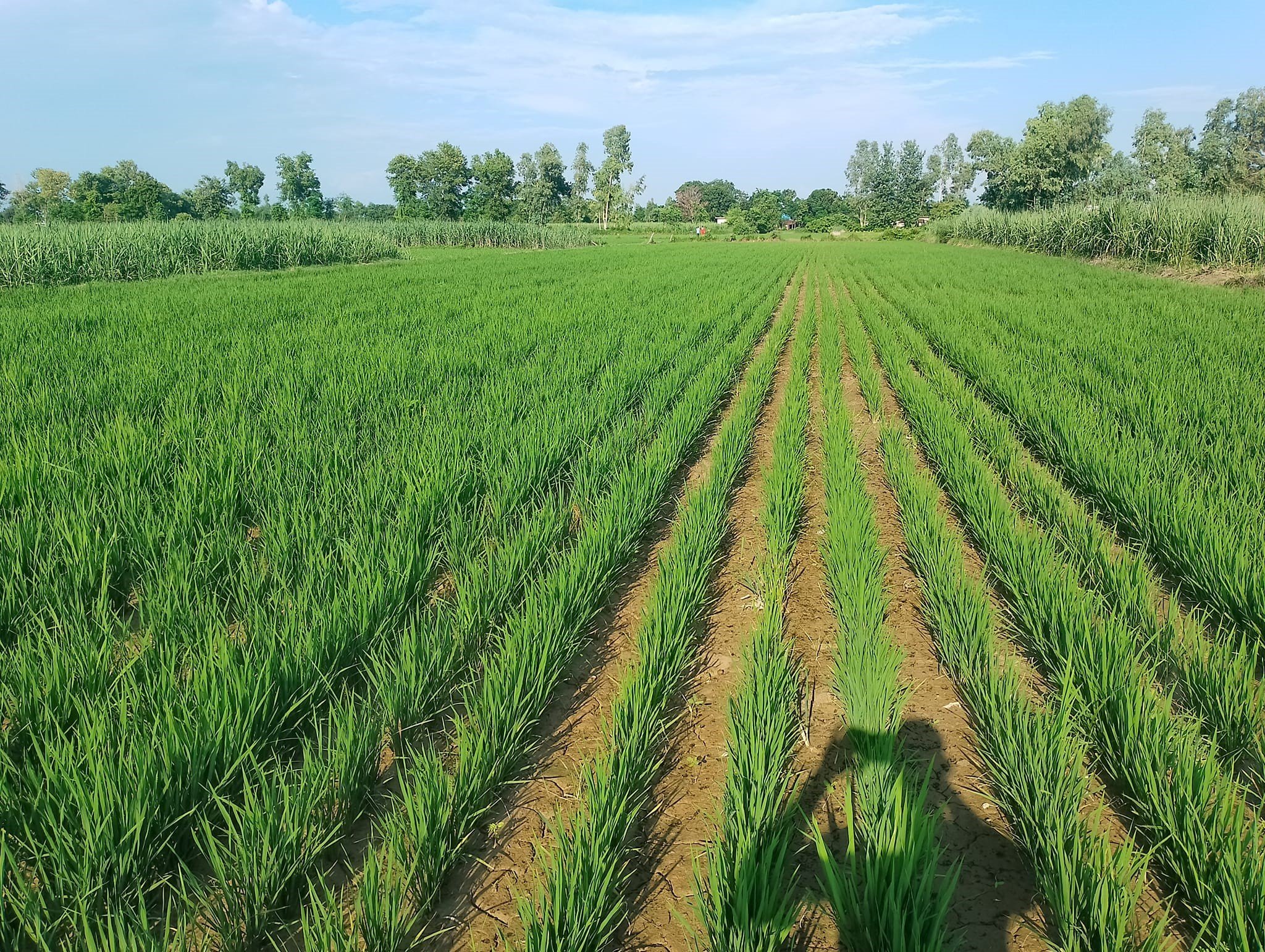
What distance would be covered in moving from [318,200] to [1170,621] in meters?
77.8

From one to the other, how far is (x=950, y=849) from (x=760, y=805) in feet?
1.77

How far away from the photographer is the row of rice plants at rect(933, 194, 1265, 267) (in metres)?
14.3

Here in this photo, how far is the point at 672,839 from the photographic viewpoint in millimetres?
1784

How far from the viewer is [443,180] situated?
186 feet

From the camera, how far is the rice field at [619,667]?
1479 millimetres

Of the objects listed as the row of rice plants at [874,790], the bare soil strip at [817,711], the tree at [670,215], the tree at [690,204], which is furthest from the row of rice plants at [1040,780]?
the tree at [690,204]

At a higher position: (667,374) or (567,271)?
(567,271)

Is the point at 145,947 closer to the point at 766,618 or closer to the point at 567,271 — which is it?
the point at 766,618

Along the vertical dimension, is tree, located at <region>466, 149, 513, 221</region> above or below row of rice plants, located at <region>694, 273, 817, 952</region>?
above

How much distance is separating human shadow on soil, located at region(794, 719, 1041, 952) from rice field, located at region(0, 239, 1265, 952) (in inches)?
0.5

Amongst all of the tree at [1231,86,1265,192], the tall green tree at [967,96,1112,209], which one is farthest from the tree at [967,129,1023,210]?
the tree at [1231,86,1265,192]

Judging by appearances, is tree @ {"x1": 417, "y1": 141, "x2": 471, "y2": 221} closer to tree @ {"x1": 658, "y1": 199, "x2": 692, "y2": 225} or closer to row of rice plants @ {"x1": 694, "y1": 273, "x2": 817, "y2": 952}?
tree @ {"x1": 658, "y1": 199, "x2": 692, "y2": 225}

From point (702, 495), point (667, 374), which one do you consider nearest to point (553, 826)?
point (702, 495)

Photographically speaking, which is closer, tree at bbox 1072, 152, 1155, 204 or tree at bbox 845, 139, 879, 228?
tree at bbox 1072, 152, 1155, 204
